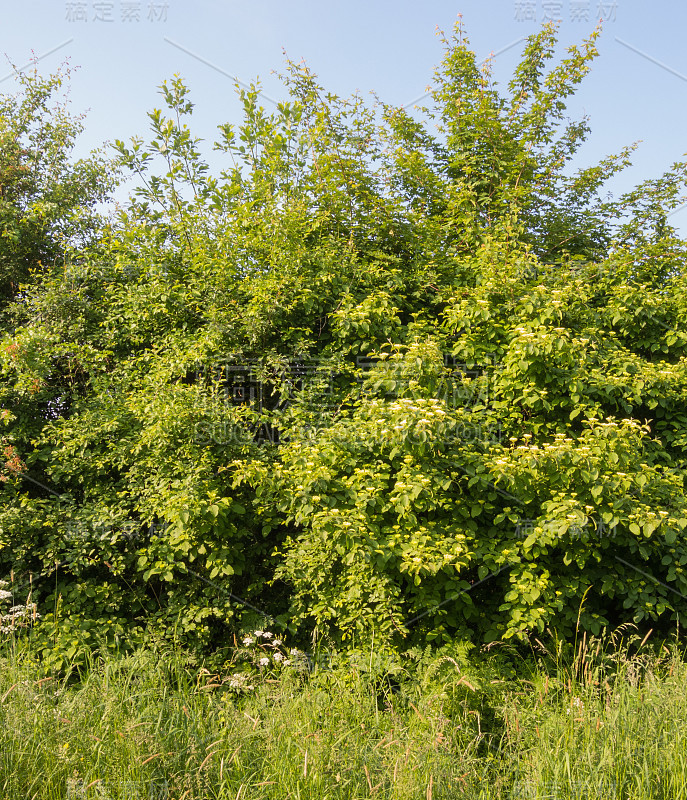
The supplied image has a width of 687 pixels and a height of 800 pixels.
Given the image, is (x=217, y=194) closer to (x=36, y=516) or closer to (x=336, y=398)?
(x=336, y=398)

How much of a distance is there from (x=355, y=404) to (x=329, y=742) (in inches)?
93.9

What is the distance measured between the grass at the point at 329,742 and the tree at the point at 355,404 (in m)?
0.70

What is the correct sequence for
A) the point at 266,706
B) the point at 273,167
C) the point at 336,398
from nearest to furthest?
the point at 266,706, the point at 336,398, the point at 273,167

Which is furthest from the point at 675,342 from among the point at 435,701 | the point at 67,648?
the point at 67,648

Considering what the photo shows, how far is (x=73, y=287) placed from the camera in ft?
19.3

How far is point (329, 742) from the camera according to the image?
8.86 ft

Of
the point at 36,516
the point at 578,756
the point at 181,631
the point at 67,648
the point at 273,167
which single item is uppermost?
the point at 273,167

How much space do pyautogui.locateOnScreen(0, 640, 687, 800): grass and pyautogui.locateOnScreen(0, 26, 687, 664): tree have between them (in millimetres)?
695

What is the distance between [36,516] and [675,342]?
5.22 meters

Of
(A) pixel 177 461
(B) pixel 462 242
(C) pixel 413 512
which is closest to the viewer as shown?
(C) pixel 413 512

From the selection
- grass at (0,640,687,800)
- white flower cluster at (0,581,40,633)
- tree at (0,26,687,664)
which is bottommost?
white flower cluster at (0,581,40,633)

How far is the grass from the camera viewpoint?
2.42 meters

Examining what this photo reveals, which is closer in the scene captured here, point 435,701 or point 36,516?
point 435,701

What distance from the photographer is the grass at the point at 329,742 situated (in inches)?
95.2
